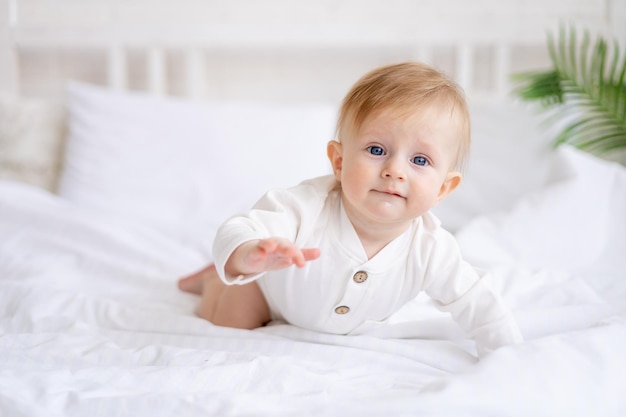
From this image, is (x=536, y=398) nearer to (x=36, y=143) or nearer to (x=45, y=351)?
(x=45, y=351)

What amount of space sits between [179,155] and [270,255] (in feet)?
3.78

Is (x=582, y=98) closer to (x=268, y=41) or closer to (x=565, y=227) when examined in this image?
(x=565, y=227)

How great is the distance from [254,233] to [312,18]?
1.61 metres

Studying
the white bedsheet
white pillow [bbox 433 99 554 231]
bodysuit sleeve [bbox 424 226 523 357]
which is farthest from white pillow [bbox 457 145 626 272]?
bodysuit sleeve [bbox 424 226 523 357]

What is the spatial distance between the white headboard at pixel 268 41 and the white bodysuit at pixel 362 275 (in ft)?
4.44

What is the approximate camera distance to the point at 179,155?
1.89 metres

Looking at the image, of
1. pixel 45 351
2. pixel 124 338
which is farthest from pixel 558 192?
pixel 45 351

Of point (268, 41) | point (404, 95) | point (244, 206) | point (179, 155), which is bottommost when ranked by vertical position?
point (244, 206)

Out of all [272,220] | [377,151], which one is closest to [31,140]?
[272,220]

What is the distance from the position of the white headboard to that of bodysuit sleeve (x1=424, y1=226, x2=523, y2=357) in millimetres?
1347

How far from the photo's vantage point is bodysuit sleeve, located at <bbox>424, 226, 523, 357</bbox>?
3.26 ft

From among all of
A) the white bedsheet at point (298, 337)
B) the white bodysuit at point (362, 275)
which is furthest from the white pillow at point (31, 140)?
the white bodysuit at point (362, 275)

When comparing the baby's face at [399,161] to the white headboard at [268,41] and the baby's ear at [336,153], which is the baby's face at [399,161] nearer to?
the baby's ear at [336,153]

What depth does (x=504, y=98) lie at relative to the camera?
87.8 inches
